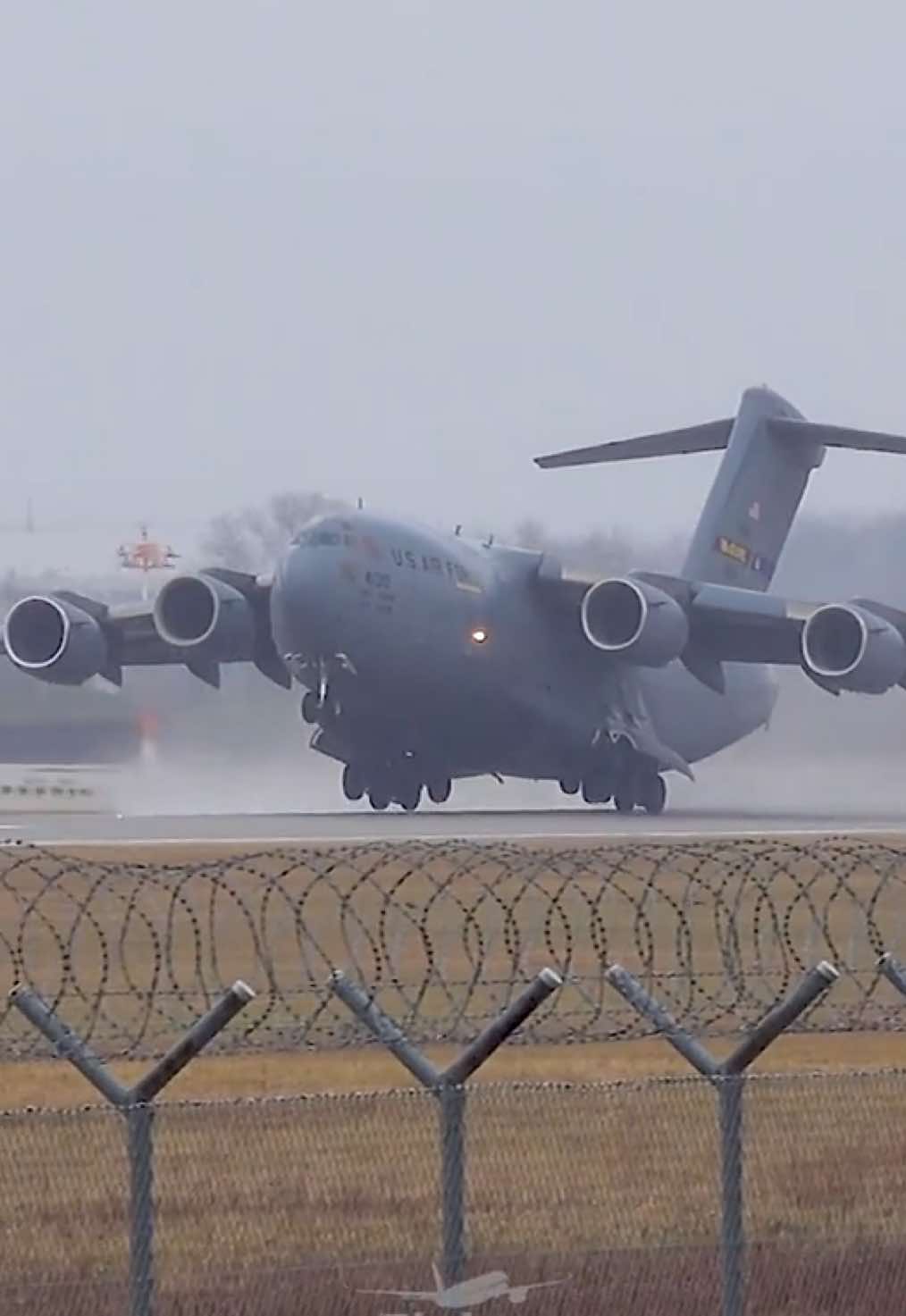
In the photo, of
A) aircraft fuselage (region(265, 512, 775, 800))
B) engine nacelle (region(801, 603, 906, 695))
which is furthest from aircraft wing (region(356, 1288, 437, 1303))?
engine nacelle (region(801, 603, 906, 695))

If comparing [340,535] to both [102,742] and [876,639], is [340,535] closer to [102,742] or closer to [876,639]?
[876,639]

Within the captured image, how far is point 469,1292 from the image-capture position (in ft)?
31.9

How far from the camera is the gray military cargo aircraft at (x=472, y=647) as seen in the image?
129 feet

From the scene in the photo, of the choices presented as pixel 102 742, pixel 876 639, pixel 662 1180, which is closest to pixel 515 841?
pixel 876 639

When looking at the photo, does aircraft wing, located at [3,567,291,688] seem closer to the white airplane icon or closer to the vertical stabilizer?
the vertical stabilizer

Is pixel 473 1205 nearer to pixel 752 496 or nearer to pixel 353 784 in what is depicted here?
pixel 353 784

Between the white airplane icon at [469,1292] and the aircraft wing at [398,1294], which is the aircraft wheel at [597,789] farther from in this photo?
the aircraft wing at [398,1294]

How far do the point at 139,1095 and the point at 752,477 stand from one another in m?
39.9

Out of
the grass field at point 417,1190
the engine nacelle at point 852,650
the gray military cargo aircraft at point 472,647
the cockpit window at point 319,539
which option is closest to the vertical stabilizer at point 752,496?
the gray military cargo aircraft at point 472,647

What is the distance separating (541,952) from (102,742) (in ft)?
97.6

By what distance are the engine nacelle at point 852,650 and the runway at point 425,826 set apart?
197 cm

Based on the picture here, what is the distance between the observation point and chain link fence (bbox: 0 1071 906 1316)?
10.1m

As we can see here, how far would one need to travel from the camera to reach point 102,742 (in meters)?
49.6

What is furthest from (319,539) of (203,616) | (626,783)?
(626,783)
